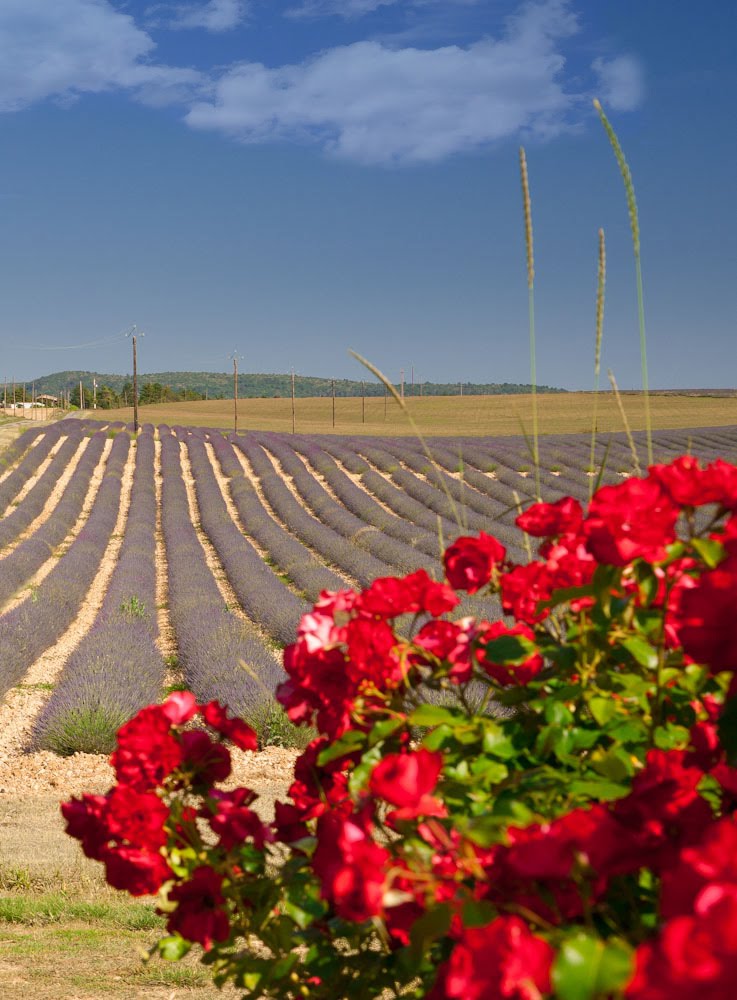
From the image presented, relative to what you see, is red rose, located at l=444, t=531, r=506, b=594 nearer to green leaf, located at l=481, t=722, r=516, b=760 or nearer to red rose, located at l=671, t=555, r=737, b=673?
green leaf, located at l=481, t=722, r=516, b=760

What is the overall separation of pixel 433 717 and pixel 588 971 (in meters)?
0.62

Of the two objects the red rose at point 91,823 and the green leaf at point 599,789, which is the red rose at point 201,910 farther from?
the green leaf at point 599,789

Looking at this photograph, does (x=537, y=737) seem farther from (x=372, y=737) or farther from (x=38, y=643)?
(x=38, y=643)

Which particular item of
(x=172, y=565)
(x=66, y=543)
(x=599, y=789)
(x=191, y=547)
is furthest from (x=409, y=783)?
(x=66, y=543)

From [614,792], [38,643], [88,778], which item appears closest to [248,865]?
[614,792]

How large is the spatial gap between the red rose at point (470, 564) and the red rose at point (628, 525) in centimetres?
32

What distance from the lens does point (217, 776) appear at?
1684 millimetres

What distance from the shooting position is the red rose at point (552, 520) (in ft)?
5.46

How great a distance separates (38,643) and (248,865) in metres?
8.85

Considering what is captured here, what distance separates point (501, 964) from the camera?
2.83 feet

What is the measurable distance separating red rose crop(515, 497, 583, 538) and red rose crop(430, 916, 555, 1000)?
849 millimetres

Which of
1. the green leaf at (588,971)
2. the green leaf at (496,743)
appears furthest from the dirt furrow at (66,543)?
the green leaf at (588,971)

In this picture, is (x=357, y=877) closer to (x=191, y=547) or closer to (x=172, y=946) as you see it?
(x=172, y=946)

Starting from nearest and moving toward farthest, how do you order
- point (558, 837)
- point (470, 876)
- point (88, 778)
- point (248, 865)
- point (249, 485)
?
point (558, 837) < point (470, 876) < point (248, 865) < point (88, 778) < point (249, 485)
